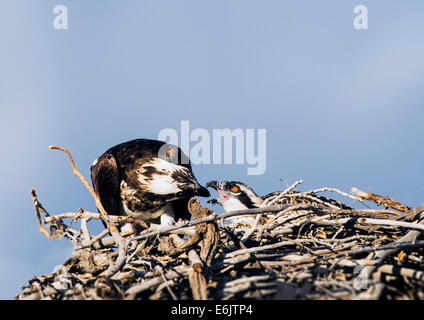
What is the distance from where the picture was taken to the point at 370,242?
4301mm

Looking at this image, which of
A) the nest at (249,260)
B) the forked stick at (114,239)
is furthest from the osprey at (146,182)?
the forked stick at (114,239)

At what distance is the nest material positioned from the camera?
3064 millimetres

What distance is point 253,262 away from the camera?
368 centimetres

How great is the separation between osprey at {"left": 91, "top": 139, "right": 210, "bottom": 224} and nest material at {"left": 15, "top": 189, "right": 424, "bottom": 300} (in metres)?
0.74

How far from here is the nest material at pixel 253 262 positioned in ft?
10.1

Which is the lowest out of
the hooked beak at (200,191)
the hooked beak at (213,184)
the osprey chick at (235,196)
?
the osprey chick at (235,196)

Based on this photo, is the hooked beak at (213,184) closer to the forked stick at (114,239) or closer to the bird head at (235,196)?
the bird head at (235,196)

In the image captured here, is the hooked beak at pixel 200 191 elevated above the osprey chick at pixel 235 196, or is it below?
above

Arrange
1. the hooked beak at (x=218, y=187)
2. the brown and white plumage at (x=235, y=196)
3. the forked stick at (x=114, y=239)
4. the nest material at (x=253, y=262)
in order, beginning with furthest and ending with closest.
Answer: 1. the hooked beak at (x=218, y=187)
2. the brown and white plumage at (x=235, y=196)
3. the forked stick at (x=114, y=239)
4. the nest material at (x=253, y=262)

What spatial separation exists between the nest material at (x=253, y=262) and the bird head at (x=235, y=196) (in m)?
1.40

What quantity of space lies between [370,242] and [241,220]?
165 cm

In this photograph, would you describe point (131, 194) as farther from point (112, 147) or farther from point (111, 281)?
point (111, 281)

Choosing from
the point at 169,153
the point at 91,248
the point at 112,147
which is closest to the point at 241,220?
the point at 169,153

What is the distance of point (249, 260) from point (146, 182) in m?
2.31
